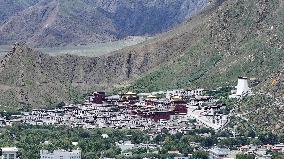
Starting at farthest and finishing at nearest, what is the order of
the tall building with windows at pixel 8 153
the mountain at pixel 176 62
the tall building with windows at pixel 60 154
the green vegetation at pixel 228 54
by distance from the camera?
1. the mountain at pixel 176 62
2. the green vegetation at pixel 228 54
3. the tall building with windows at pixel 8 153
4. the tall building with windows at pixel 60 154

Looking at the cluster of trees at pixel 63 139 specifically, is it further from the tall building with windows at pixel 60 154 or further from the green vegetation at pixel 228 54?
the green vegetation at pixel 228 54

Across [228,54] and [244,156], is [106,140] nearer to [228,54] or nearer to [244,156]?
[244,156]

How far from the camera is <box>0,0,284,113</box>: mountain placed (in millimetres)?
153750

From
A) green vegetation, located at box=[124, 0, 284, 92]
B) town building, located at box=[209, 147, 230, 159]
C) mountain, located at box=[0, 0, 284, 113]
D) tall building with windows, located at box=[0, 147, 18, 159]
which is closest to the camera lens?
tall building with windows, located at box=[0, 147, 18, 159]

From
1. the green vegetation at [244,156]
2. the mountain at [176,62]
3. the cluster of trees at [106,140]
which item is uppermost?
the mountain at [176,62]

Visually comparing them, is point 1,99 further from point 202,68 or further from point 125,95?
point 202,68

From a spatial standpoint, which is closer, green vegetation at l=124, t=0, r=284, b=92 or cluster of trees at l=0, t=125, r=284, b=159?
cluster of trees at l=0, t=125, r=284, b=159

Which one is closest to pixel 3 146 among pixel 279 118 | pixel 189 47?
pixel 279 118

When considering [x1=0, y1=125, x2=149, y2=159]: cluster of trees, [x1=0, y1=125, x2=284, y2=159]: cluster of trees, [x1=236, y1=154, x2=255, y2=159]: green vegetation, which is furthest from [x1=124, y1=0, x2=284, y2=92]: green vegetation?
[x1=236, y1=154, x2=255, y2=159]: green vegetation

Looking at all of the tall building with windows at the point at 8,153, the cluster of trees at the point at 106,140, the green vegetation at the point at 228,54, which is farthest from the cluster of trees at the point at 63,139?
the green vegetation at the point at 228,54

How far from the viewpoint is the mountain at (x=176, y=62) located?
153750 millimetres

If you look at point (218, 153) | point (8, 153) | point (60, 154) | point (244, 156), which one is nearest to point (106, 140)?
point (60, 154)

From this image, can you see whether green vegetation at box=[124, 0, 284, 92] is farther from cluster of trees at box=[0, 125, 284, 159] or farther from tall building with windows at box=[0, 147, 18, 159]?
tall building with windows at box=[0, 147, 18, 159]

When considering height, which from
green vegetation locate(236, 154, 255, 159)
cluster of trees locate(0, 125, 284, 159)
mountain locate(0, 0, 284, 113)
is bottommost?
green vegetation locate(236, 154, 255, 159)
